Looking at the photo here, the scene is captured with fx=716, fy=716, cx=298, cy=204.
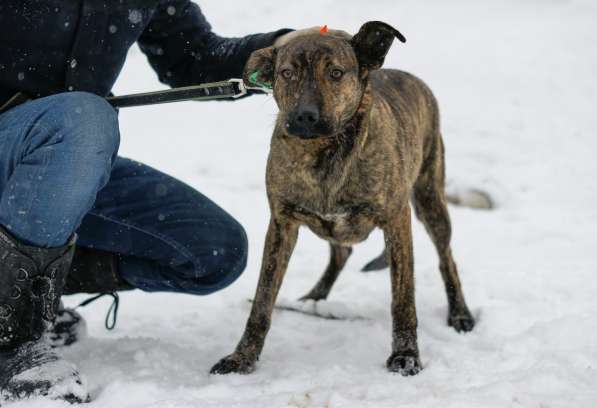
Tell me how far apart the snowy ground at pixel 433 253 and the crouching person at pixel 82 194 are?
29 centimetres

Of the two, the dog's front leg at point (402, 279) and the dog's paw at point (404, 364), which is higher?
the dog's front leg at point (402, 279)

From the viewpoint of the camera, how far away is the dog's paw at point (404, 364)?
313cm

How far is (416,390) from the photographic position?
282 centimetres

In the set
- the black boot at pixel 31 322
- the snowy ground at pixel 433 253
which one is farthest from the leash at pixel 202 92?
the snowy ground at pixel 433 253

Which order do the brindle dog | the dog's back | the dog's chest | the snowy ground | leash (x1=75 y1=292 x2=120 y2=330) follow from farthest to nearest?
leash (x1=75 y1=292 x2=120 y2=330), the dog's back, the dog's chest, the brindle dog, the snowy ground

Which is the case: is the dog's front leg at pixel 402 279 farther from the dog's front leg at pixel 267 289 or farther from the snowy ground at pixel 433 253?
the dog's front leg at pixel 267 289

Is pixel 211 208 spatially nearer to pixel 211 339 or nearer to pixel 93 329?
pixel 211 339

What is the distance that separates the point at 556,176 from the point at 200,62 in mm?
4184

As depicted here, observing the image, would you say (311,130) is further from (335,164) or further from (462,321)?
(462,321)

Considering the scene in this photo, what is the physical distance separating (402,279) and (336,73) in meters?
1.03

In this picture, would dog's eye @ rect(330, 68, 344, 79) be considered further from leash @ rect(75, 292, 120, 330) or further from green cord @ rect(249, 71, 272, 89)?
leash @ rect(75, 292, 120, 330)

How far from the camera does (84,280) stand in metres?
3.44

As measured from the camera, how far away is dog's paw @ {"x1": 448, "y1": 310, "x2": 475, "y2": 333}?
12.6 feet

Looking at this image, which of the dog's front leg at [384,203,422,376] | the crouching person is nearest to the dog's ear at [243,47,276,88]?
the crouching person
